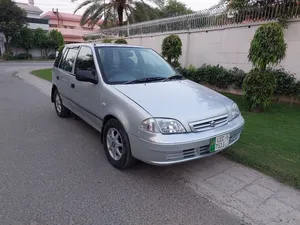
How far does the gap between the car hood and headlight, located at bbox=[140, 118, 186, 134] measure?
0.06 meters

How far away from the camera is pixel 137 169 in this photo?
3336mm

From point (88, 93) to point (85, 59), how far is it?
2.27 feet

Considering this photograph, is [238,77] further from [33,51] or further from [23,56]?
[33,51]

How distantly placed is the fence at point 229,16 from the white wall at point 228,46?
0.76 feet

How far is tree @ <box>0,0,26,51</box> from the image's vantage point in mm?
28697

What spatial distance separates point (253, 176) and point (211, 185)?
0.62 meters

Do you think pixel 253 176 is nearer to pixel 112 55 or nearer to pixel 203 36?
pixel 112 55

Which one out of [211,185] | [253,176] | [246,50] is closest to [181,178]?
[211,185]

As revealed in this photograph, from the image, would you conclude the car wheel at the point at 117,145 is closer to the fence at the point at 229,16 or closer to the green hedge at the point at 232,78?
the green hedge at the point at 232,78

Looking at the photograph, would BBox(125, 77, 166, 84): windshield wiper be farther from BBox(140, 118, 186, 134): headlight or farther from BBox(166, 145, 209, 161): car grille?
BBox(166, 145, 209, 161): car grille

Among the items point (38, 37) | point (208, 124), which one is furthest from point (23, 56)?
point (208, 124)

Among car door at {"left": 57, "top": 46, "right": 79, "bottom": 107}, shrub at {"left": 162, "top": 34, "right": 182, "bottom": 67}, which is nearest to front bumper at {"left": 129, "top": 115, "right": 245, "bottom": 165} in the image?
car door at {"left": 57, "top": 46, "right": 79, "bottom": 107}

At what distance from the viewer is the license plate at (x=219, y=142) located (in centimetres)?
289

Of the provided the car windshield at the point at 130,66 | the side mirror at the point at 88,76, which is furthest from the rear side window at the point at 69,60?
the side mirror at the point at 88,76
